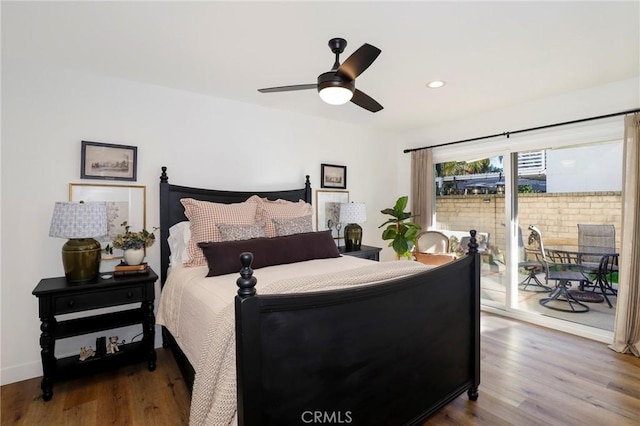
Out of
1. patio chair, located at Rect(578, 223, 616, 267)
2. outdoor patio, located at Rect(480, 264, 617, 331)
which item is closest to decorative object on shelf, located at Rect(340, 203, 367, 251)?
outdoor patio, located at Rect(480, 264, 617, 331)

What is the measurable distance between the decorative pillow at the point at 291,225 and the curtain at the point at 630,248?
9.18 feet

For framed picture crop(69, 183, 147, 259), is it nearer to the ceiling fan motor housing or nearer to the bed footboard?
the ceiling fan motor housing

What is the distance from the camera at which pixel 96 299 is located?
2.27 metres

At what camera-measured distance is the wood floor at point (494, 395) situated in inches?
75.3

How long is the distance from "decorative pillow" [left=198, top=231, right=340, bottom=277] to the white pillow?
34 centimetres

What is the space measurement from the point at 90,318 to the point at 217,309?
149 cm

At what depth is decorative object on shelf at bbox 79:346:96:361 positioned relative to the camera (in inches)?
92.9

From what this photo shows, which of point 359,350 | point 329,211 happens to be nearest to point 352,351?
point 359,350

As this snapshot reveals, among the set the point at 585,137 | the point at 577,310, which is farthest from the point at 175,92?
the point at 577,310

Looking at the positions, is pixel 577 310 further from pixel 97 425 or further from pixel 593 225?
pixel 97 425

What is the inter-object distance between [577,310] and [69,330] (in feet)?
15.1

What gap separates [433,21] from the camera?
1.94 metres

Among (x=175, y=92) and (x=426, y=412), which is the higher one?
(x=175, y=92)

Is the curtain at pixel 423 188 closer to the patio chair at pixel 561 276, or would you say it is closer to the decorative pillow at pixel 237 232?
the patio chair at pixel 561 276
